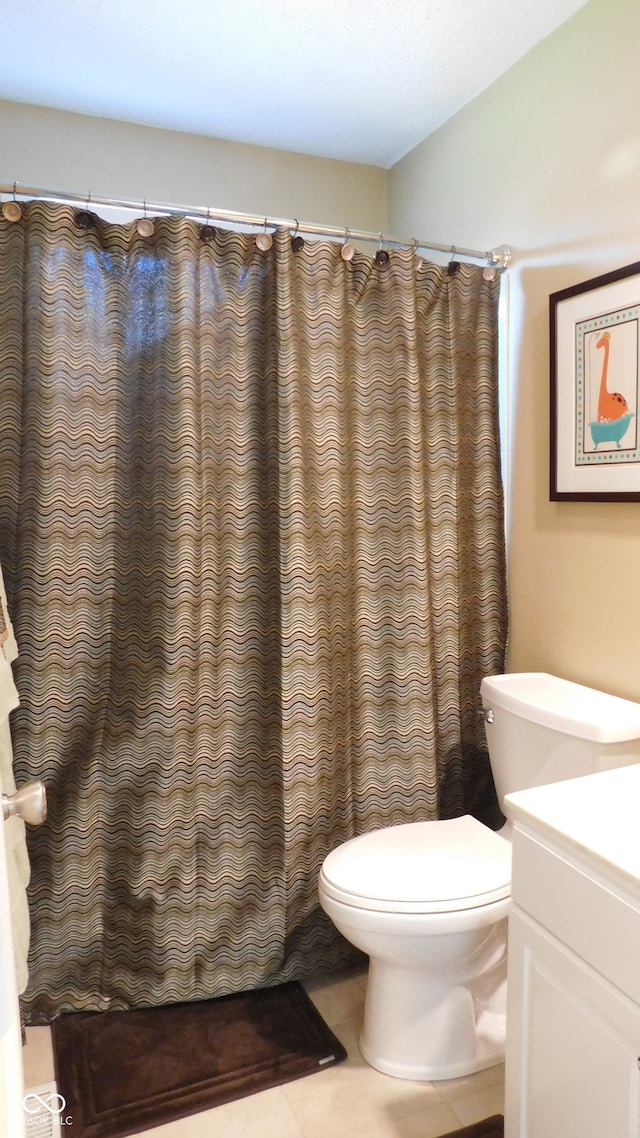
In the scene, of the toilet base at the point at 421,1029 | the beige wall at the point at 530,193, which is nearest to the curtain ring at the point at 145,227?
the beige wall at the point at 530,193

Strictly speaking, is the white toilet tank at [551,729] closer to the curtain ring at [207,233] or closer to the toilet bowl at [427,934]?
the toilet bowl at [427,934]

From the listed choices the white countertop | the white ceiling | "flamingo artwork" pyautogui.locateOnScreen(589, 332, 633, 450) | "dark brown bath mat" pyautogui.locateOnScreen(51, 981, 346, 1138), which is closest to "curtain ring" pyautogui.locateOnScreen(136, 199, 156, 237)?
the white ceiling

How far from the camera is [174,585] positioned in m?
1.72

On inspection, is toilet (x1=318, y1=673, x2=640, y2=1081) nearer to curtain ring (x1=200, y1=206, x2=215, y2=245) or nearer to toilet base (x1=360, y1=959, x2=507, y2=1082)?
toilet base (x1=360, y1=959, x2=507, y2=1082)

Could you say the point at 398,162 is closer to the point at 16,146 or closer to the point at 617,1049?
the point at 16,146

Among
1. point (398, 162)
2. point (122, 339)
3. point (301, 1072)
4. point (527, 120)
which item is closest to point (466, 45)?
point (527, 120)

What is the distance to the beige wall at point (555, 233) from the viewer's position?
1.60 metres

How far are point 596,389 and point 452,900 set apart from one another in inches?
47.0

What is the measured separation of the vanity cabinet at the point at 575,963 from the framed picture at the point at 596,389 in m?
0.74

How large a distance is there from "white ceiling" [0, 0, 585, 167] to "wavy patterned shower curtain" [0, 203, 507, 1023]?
1.56 feet

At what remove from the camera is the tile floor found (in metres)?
1.46

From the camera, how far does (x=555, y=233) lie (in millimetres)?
1784

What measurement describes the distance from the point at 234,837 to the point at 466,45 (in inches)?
82.0

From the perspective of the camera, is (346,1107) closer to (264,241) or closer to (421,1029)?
(421,1029)
